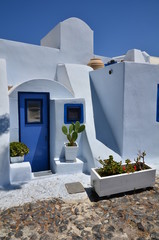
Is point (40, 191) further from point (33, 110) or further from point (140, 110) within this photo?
point (140, 110)

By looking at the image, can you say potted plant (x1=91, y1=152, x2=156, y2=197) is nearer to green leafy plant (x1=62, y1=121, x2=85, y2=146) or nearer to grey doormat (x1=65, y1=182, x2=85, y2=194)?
grey doormat (x1=65, y1=182, x2=85, y2=194)

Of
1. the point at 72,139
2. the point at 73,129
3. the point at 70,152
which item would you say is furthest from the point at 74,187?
the point at 73,129

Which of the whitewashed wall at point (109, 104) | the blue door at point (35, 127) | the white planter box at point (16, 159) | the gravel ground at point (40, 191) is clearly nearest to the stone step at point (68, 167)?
the gravel ground at point (40, 191)

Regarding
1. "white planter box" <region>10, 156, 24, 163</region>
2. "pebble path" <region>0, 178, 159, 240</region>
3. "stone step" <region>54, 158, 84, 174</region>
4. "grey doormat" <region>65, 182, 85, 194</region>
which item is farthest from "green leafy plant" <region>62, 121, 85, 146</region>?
"pebble path" <region>0, 178, 159, 240</region>

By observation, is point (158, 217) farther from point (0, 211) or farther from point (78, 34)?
point (78, 34)

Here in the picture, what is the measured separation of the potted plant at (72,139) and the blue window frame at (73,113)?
0.41 meters

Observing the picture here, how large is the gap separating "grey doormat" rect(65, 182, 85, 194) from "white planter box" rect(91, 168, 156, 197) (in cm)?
46

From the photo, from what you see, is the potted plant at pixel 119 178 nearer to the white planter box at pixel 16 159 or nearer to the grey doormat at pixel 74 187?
the grey doormat at pixel 74 187

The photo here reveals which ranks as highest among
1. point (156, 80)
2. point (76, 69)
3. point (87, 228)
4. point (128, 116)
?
point (76, 69)

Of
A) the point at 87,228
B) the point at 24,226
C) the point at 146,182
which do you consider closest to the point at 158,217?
the point at 146,182

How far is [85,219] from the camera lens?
417 cm

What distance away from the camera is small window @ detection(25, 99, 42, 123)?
7077 mm

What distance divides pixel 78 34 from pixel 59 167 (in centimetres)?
856

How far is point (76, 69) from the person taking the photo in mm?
9430
